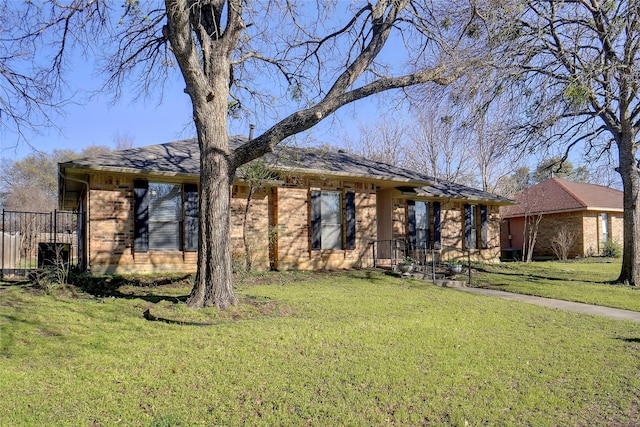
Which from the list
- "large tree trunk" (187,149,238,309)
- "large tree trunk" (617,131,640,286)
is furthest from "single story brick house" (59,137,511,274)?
"large tree trunk" (617,131,640,286)

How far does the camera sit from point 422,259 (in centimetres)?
1521

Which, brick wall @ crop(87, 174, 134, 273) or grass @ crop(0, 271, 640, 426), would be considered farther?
brick wall @ crop(87, 174, 134, 273)

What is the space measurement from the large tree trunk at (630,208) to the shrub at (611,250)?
12.1 m

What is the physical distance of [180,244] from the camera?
39.5ft

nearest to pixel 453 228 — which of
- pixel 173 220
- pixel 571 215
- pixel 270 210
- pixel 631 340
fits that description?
pixel 270 210

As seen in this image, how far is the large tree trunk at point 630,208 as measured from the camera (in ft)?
41.0

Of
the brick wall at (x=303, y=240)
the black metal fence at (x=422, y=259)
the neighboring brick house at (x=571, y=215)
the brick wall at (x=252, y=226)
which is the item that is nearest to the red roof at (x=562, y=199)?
the neighboring brick house at (x=571, y=215)

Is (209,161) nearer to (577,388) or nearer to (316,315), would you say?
(316,315)

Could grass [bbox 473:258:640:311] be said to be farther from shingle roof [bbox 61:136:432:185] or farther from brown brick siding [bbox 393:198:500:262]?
shingle roof [bbox 61:136:432:185]

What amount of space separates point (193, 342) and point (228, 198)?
2734 mm

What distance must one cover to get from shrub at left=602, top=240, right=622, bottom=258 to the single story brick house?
1014cm

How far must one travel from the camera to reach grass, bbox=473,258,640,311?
32.6 ft

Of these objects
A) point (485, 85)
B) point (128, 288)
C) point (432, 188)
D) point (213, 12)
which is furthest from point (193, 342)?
point (432, 188)

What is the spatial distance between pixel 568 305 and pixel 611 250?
674 inches
